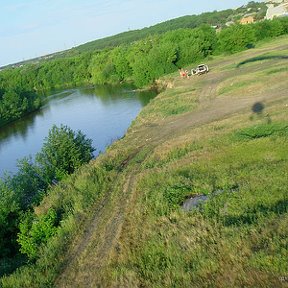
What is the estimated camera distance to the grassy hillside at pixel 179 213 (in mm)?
9484

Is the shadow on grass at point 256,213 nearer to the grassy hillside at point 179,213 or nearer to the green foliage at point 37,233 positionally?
the grassy hillside at point 179,213

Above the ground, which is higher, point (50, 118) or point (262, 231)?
point (262, 231)

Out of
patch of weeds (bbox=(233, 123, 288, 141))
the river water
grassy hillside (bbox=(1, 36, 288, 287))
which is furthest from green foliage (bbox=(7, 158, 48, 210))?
patch of weeds (bbox=(233, 123, 288, 141))

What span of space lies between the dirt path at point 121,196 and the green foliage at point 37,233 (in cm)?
182

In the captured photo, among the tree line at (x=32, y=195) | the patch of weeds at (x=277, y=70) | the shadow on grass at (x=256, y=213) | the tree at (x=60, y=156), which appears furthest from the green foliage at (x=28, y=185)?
the patch of weeds at (x=277, y=70)

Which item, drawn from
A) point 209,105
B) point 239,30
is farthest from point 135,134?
point 239,30

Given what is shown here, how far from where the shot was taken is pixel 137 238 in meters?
12.0

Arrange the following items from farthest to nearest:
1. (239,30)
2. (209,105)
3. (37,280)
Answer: (239,30) < (209,105) < (37,280)

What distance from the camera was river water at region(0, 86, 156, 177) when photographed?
3813 cm

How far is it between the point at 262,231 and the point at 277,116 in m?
12.2

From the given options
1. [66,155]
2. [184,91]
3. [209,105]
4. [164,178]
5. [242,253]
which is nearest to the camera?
[242,253]

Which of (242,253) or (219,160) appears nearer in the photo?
(242,253)

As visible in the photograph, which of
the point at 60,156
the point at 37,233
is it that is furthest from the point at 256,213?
the point at 60,156

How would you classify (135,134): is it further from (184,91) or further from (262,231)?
(262,231)
